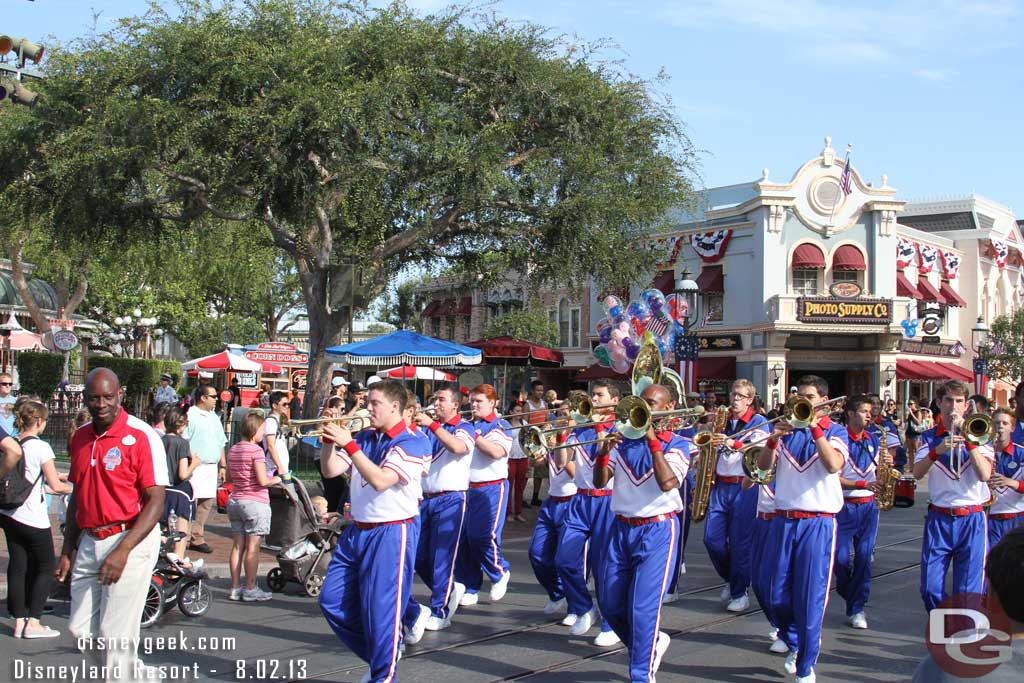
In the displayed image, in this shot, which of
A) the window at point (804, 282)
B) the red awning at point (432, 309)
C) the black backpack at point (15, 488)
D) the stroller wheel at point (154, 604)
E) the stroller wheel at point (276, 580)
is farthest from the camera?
the red awning at point (432, 309)

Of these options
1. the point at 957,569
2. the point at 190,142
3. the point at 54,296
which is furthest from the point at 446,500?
the point at 54,296

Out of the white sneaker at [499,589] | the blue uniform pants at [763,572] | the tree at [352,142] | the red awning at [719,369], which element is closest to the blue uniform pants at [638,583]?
the blue uniform pants at [763,572]

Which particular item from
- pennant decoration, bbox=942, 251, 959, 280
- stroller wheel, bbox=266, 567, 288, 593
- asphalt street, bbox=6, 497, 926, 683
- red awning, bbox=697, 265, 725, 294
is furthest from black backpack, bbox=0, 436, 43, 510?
pennant decoration, bbox=942, 251, 959, 280

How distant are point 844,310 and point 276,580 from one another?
1124 inches

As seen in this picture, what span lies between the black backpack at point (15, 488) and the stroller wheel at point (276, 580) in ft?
8.19

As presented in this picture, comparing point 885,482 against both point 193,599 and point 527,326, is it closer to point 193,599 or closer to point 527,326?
point 193,599

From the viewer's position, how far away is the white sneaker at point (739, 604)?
29.1 ft

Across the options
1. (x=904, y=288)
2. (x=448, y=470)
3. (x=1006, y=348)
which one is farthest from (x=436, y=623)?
(x=1006, y=348)

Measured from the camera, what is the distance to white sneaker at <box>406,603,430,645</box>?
7387 millimetres

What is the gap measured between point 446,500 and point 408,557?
6.75 feet

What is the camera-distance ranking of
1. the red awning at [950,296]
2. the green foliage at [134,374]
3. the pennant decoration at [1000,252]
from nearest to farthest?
1. the green foliage at [134,374]
2. the red awning at [950,296]
3. the pennant decoration at [1000,252]

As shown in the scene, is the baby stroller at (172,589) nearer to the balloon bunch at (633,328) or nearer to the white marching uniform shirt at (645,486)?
the white marching uniform shirt at (645,486)

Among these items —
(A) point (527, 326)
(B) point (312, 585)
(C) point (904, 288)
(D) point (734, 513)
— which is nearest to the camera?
(B) point (312, 585)

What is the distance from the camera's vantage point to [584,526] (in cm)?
820
